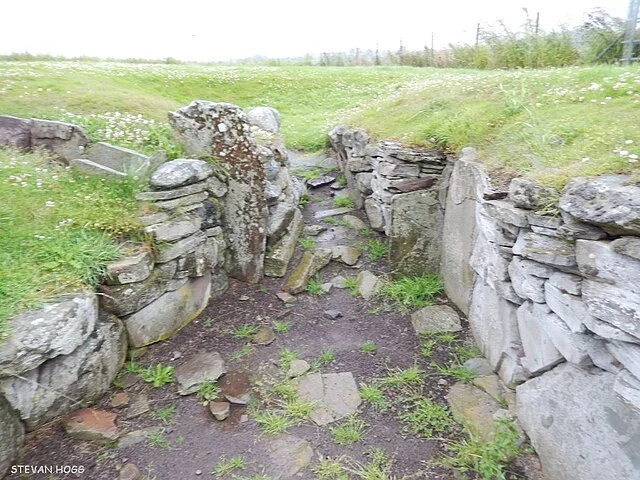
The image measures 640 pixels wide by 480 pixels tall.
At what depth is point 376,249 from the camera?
7.11 metres

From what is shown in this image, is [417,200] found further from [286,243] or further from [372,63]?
[372,63]

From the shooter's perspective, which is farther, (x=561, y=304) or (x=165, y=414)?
(x=165, y=414)

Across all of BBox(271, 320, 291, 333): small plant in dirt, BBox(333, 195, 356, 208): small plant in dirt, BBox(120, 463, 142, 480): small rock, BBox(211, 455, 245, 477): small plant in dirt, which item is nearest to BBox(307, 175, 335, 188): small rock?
BBox(333, 195, 356, 208): small plant in dirt

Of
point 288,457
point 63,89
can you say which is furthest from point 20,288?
point 63,89

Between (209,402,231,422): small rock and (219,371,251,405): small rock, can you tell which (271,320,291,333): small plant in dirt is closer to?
(219,371,251,405): small rock

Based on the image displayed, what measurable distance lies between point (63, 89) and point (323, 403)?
7.59 metres

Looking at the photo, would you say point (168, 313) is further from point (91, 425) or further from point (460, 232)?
point (460, 232)

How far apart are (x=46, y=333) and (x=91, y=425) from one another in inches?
38.3

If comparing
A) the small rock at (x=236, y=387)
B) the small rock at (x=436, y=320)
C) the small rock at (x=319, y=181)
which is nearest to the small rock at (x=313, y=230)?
the small rock at (x=319, y=181)

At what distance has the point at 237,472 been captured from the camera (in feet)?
13.1

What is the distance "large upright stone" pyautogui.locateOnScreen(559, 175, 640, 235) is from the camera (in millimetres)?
2891

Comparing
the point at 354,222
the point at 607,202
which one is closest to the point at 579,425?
the point at 607,202

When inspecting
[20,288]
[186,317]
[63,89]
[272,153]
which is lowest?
[186,317]

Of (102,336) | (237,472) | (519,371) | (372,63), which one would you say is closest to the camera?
(237,472)
